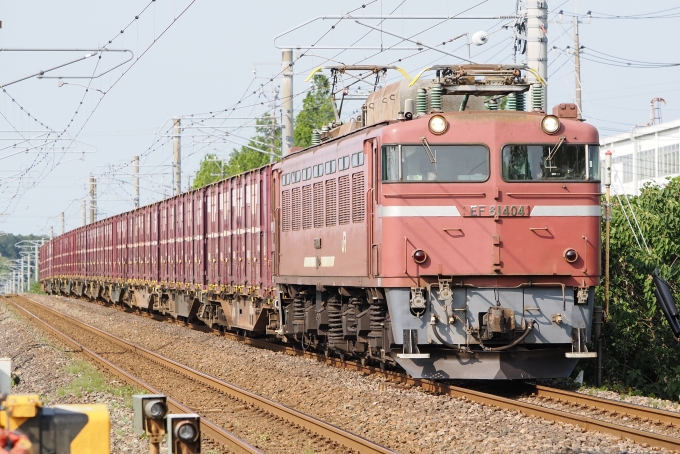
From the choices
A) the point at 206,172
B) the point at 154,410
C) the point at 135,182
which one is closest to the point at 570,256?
the point at 154,410

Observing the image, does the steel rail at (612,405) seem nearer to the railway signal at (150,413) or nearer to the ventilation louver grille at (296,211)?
the ventilation louver grille at (296,211)

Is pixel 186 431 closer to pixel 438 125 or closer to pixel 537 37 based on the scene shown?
pixel 438 125

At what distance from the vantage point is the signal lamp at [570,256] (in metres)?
13.1

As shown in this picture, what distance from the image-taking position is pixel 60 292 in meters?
67.5

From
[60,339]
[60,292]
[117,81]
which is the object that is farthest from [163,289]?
[60,292]

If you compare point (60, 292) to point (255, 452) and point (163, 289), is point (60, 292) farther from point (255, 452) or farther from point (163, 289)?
point (255, 452)

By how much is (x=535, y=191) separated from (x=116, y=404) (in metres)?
5.74

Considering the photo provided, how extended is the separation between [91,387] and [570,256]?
22.8 ft

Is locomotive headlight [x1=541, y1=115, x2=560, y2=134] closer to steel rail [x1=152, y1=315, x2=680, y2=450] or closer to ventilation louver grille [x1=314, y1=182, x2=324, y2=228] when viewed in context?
steel rail [x1=152, y1=315, x2=680, y2=450]

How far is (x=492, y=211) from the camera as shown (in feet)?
43.0

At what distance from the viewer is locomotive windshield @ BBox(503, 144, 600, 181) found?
13.3m

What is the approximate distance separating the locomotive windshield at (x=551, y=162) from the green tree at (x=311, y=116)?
60.4 m

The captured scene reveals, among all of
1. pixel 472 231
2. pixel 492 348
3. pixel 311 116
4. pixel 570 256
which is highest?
pixel 311 116

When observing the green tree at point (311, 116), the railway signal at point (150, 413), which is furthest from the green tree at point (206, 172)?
the railway signal at point (150, 413)
